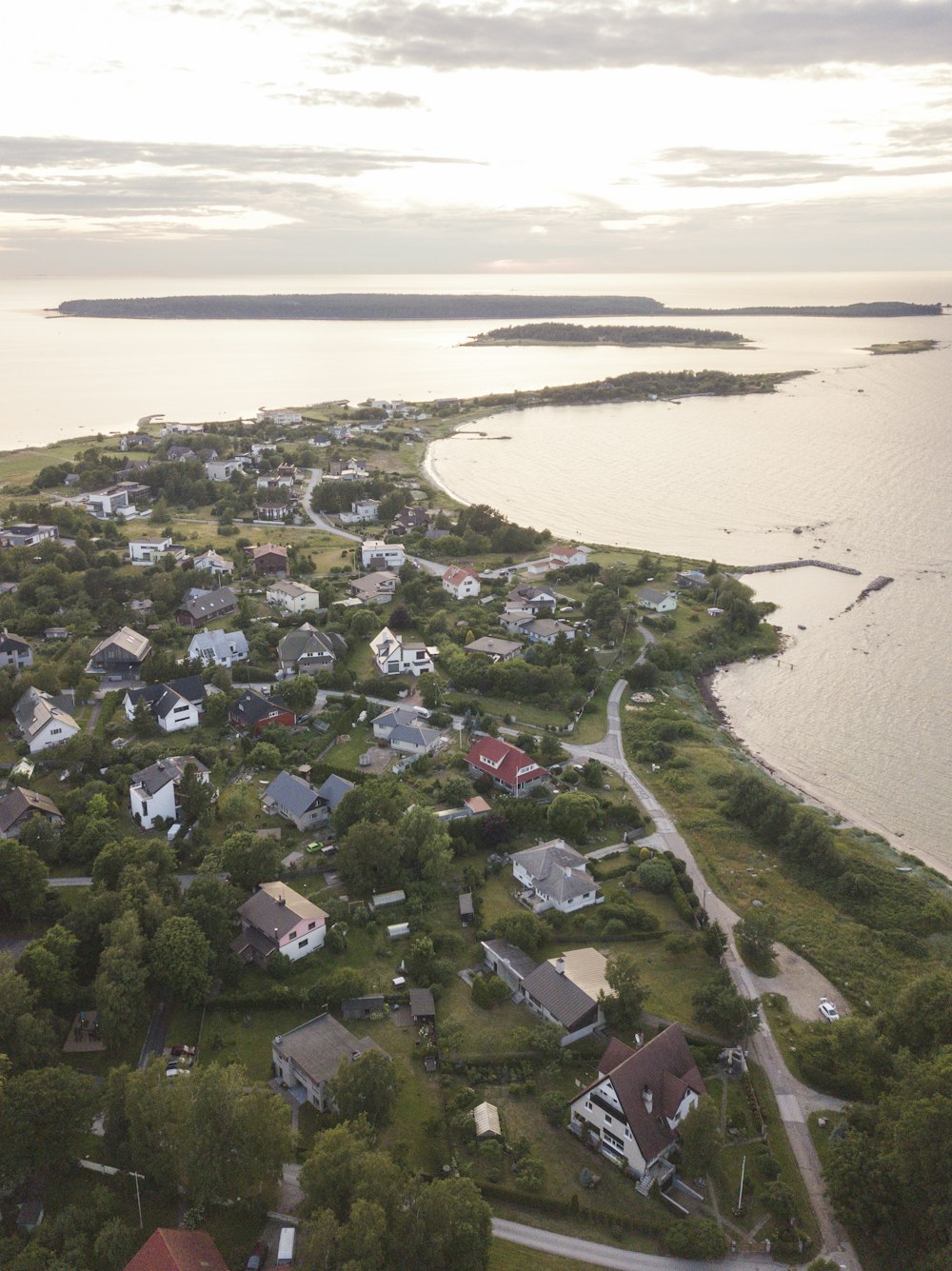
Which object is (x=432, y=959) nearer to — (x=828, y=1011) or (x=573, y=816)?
(x=573, y=816)

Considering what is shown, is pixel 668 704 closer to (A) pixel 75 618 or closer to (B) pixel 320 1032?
(B) pixel 320 1032


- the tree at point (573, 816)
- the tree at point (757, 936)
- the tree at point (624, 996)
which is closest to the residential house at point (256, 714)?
the tree at point (573, 816)

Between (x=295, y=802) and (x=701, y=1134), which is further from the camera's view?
(x=295, y=802)

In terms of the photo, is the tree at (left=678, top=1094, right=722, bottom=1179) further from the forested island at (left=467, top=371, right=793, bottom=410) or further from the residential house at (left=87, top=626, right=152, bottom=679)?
the forested island at (left=467, top=371, right=793, bottom=410)

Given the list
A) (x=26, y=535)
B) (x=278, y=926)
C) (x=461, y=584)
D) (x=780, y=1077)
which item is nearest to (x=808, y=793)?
(x=780, y=1077)

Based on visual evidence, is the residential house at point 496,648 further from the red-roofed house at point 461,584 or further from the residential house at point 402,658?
the red-roofed house at point 461,584
